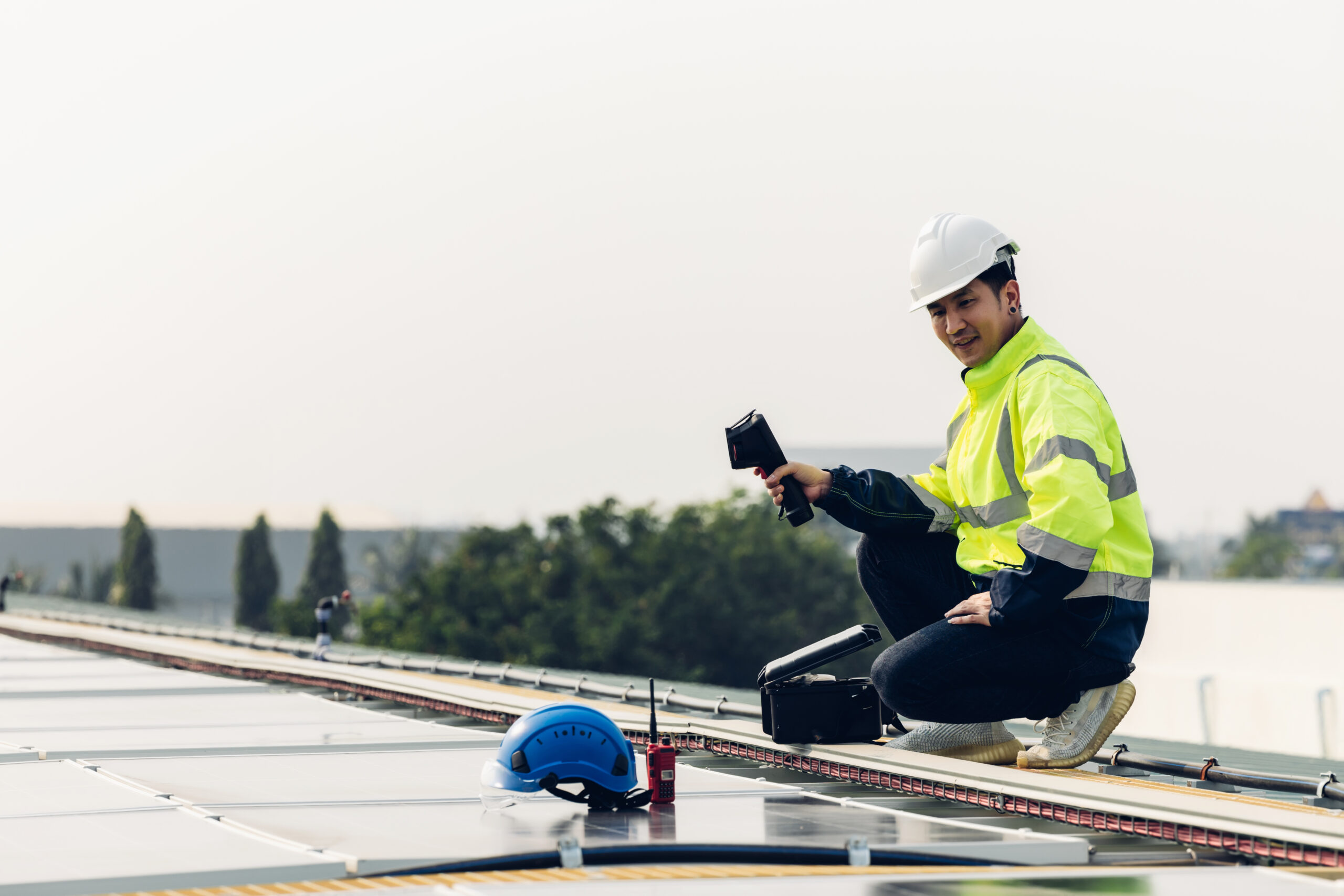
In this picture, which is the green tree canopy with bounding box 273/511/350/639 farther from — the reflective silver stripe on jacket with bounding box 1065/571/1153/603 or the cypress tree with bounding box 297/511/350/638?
the reflective silver stripe on jacket with bounding box 1065/571/1153/603

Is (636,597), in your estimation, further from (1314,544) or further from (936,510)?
(1314,544)

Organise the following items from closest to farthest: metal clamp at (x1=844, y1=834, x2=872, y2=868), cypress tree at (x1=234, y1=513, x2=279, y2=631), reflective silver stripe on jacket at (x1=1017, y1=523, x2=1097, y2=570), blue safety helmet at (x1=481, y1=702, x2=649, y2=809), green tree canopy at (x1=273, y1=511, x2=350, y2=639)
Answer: metal clamp at (x1=844, y1=834, x2=872, y2=868) < blue safety helmet at (x1=481, y1=702, x2=649, y2=809) < reflective silver stripe on jacket at (x1=1017, y1=523, x2=1097, y2=570) < green tree canopy at (x1=273, y1=511, x2=350, y2=639) < cypress tree at (x1=234, y1=513, x2=279, y2=631)

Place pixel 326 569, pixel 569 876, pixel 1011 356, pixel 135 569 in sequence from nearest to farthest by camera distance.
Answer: pixel 569 876 < pixel 1011 356 < pixel 135 569 < pixel 326 569

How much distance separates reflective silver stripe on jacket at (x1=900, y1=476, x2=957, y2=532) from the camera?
605 cm

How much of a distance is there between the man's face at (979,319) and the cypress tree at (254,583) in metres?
77.6

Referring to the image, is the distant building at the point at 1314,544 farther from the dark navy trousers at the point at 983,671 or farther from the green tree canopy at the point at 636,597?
the dark navy trousers at the point at 983,671

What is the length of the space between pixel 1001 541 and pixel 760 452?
0.96 meters

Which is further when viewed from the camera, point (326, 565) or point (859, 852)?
Result: point (326, 565)

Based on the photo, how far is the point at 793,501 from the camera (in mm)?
5980

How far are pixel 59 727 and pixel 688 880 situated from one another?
5.34 meters

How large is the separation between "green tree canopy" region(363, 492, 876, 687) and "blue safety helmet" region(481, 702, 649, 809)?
5081 centimetres

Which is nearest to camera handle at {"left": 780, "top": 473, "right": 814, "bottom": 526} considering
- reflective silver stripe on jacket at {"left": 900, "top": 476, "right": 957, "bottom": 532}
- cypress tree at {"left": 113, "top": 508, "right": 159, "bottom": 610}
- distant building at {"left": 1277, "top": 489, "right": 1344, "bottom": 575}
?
reflective silver stripe on jacket at {"left": 900, "top": 476, "right": 957, "bottom": 532}

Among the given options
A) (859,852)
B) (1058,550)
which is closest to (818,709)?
(1058,550)

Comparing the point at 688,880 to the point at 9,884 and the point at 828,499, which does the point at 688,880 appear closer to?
the point at 9,884
